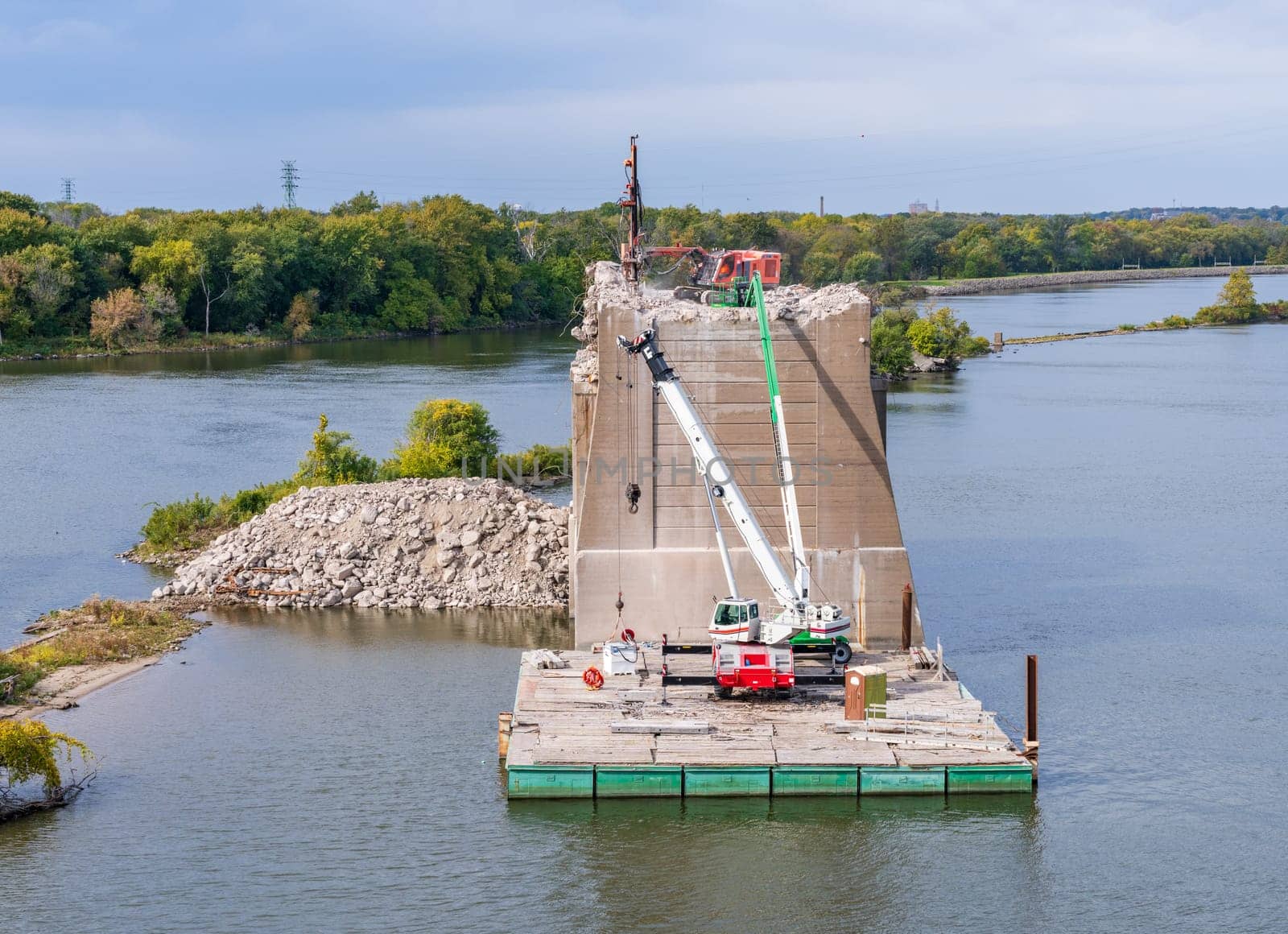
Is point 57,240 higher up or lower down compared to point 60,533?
higher up

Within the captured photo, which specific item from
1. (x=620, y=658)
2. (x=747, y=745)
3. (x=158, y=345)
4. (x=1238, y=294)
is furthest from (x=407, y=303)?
(x=747, y=745)

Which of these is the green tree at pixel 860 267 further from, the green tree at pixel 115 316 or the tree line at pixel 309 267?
the green tree at pixel 115 316

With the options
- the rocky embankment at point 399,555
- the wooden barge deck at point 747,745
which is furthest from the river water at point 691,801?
the rocky embankment at point 399,555

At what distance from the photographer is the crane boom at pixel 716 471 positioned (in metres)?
26.6

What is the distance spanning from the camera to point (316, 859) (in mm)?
22047

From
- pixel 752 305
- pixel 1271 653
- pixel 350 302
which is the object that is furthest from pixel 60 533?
pixel 350 302

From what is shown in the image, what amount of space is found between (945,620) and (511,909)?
1539cm

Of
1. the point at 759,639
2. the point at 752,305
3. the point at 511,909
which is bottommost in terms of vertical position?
the point at 511,909

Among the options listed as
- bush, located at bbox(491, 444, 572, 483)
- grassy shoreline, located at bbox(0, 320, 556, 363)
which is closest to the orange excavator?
bush, located at bbox(491, 444, 572, 483)

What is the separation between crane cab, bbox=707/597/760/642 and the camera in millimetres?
25531

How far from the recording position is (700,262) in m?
30.7

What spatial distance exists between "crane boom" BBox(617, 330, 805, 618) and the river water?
4.44 metres

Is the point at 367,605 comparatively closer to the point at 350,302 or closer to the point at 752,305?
the point at 752,305

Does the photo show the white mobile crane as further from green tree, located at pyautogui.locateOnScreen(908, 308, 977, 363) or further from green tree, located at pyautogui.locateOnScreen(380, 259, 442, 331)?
green tree, located at pyautogui.locateOnScreen(380, 259, 442, 331)
